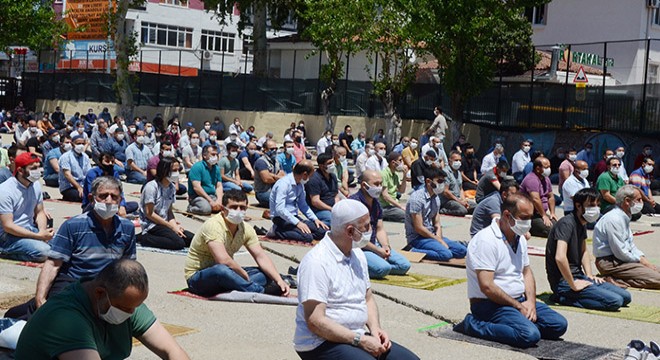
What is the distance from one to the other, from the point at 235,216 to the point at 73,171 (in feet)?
31.7

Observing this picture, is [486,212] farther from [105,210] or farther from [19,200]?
[105,210]

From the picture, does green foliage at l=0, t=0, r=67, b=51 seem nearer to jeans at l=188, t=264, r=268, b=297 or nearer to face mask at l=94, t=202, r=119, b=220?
jeans at l=188, t=264, r=268, b=297

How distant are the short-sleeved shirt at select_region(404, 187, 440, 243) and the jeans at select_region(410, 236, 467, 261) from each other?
129 mm

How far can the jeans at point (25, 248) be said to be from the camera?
1140 centimetres

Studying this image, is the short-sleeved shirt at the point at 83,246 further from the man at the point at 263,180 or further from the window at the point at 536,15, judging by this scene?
the window at the point at 536,15

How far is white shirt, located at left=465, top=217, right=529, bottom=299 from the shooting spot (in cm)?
838

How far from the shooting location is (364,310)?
642 cm

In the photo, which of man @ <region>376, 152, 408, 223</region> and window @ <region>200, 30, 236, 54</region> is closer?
man @ <region>376, 152, 408, 223</region>

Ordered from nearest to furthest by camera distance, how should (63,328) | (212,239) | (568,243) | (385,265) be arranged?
(63,328) < (212,239) < (568,243) < (385,265)

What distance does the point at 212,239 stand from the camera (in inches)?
379

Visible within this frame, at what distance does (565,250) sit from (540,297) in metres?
1.17

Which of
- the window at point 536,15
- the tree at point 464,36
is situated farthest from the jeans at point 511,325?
the window at point 536,15

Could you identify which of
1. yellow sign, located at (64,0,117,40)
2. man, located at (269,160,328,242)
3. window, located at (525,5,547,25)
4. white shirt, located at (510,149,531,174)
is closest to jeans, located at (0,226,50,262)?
man, located at (269,160,328,242)

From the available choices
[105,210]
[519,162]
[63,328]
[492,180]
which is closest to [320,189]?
[492,180]
